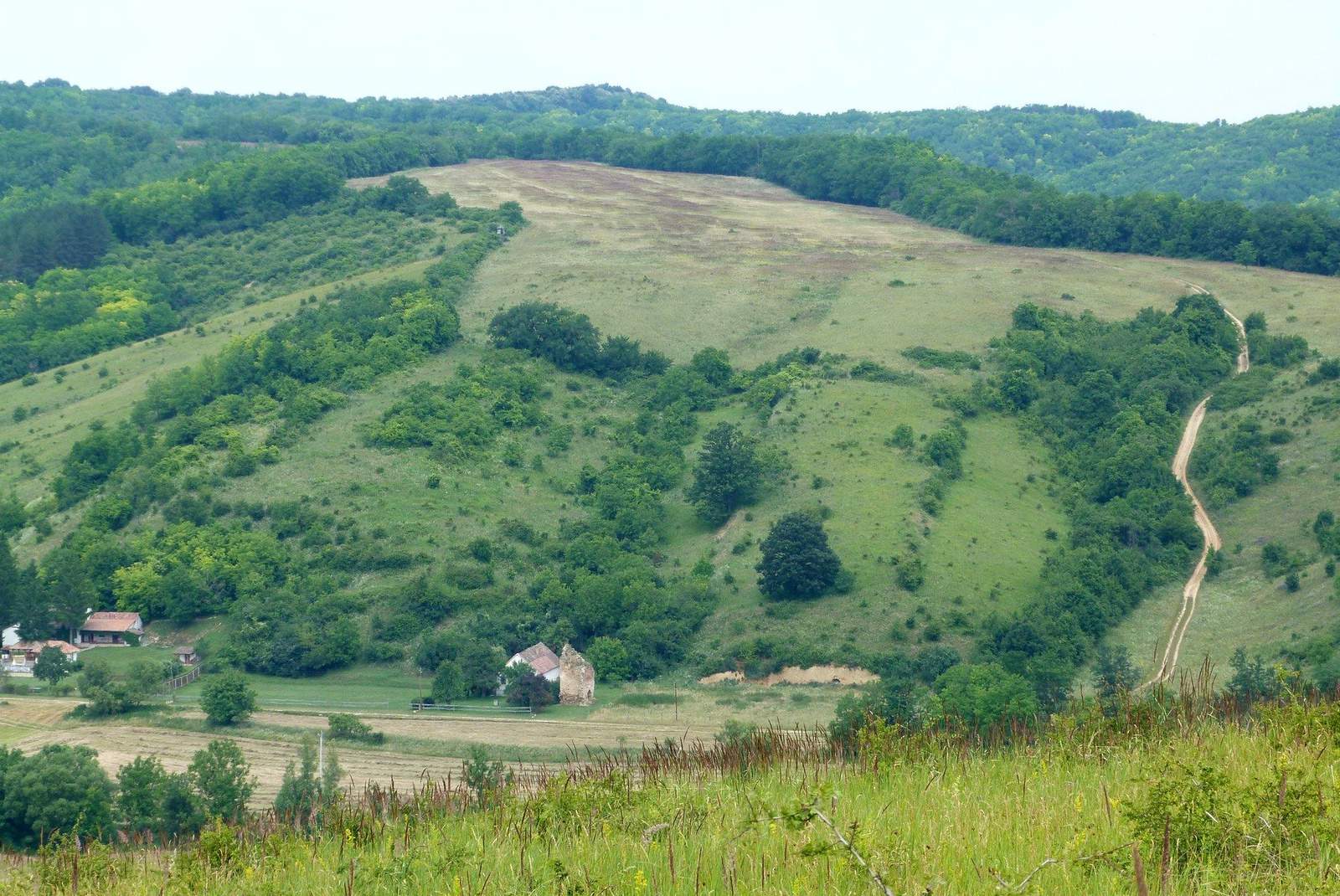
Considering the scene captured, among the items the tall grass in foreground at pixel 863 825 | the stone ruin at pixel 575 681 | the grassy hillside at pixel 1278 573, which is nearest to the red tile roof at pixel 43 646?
the stone ruin at pixel 575 681

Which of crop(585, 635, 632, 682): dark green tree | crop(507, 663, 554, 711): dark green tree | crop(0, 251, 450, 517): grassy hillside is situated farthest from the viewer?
crop(0, 251, 450, 517): grassy hillside

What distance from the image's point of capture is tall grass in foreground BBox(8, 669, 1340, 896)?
6.87 metres

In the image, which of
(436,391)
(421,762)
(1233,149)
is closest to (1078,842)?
(421,762)

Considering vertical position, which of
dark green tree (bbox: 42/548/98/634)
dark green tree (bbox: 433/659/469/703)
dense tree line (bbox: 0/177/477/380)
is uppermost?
dense tree line (bbox: 0/177/477/380)

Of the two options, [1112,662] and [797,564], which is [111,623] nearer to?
[797,564]

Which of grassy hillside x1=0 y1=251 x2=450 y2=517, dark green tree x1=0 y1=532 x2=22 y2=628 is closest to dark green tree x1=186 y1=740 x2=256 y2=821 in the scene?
dark green tree x1=0 y1=532 x2=22 y2=628

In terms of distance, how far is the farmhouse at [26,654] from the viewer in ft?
189

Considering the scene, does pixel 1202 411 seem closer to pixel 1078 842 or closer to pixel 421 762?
pixel 421 762

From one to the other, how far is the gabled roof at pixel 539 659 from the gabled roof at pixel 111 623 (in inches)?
766

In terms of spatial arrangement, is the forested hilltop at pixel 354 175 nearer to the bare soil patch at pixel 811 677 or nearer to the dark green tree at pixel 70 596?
the dark green tree at pixel 70 596

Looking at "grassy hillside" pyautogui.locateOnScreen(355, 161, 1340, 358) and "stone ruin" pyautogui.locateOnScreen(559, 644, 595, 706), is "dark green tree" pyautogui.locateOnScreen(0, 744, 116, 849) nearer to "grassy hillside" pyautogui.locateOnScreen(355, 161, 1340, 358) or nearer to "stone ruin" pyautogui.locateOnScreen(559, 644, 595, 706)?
"stone ruin" pyautogui.locateOnScreen(559, 644, 595, 706)

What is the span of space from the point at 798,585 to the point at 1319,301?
4507 cm

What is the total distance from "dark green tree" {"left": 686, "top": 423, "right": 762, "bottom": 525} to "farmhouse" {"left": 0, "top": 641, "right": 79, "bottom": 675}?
28.2 metres

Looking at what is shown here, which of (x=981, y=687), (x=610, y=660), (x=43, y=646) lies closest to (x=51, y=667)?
(x=43, y=646)
